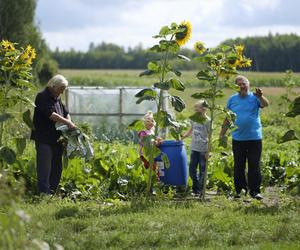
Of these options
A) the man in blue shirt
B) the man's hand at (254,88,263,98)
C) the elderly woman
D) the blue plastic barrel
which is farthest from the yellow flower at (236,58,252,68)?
the elderly woman

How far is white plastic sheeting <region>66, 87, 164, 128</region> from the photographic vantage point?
62.5 ft

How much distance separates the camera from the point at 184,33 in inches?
344

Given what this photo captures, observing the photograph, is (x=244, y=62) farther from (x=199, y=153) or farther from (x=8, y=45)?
(x=8, y=45)

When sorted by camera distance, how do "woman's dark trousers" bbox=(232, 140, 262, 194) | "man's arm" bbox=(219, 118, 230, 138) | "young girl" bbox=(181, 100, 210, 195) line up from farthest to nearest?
"young girl" bbox=(181, 100, 210, 195)
"woman's dark trousers" bbox=(232, 140, 262, 194)
"man's arm" bbox=(219, 118, 230, 138)

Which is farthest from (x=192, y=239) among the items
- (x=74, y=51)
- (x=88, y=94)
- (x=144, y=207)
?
(x=74, y=51)

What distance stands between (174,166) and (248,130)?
122cm

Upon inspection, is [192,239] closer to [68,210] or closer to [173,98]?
[68,210]

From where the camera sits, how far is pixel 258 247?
6422 millimetres

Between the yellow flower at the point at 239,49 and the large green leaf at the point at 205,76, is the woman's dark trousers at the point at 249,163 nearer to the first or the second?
the large green leaf at the point at 205,76

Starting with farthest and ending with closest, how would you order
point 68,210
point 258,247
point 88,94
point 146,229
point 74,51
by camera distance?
point 74,51, point 88,94, point 68,210, point 146,229, point 258,247

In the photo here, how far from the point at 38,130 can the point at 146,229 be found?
2.68 metres

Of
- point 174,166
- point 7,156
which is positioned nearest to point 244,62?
point 174,166

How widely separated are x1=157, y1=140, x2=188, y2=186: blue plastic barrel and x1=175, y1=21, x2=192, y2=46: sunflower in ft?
5.73

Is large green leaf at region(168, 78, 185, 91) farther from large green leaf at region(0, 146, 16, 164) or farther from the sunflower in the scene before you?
large green leaf at region(0, 146, 16, 164)
